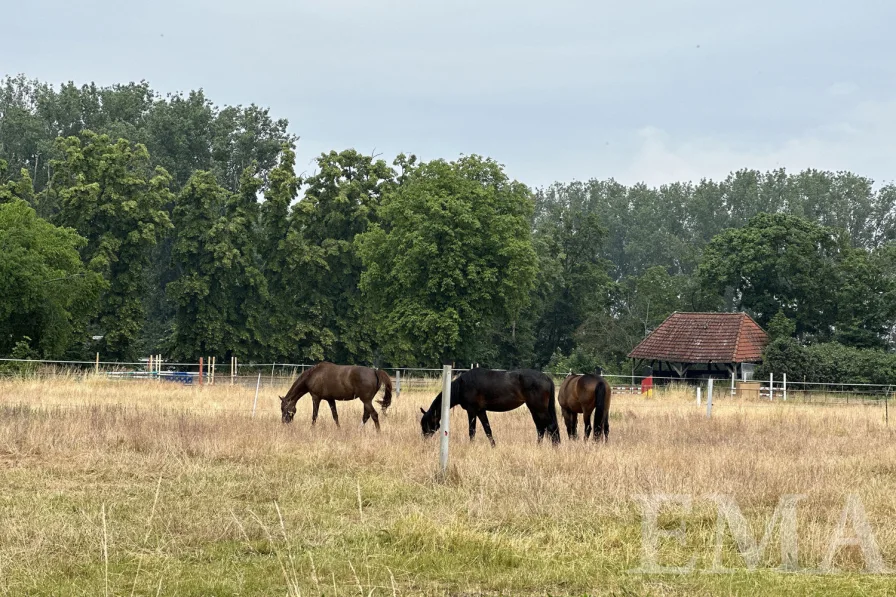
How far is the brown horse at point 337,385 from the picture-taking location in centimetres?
1931

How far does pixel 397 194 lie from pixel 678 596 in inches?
1766

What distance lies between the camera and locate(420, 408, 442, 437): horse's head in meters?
16.0

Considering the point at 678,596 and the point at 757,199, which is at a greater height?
the point at 757,199

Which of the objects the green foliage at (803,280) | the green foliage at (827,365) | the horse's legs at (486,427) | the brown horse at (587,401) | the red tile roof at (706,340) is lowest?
the horse's legs at (486,427)

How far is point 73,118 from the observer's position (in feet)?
247

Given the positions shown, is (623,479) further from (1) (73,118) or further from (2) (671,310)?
(1) (73,118)

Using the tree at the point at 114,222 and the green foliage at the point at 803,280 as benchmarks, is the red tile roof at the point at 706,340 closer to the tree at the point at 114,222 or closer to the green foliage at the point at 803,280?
the green foliage at the point at 803,280

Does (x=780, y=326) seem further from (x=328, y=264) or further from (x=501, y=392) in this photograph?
(x=501, y=392)

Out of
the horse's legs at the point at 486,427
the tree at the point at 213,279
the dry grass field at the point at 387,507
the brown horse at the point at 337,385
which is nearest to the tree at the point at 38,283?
the tree at the point at 213,279

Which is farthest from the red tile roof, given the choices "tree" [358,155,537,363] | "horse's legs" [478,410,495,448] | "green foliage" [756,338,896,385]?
"horse's legs" [478,410,495,448]

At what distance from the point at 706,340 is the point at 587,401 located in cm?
3758

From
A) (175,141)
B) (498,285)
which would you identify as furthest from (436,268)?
(175,141)

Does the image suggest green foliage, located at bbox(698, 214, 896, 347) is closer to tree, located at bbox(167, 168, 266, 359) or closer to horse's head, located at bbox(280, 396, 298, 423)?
tree, located at bbox(167, 168, 266, 359)

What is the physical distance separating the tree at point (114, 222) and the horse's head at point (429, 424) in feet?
120
